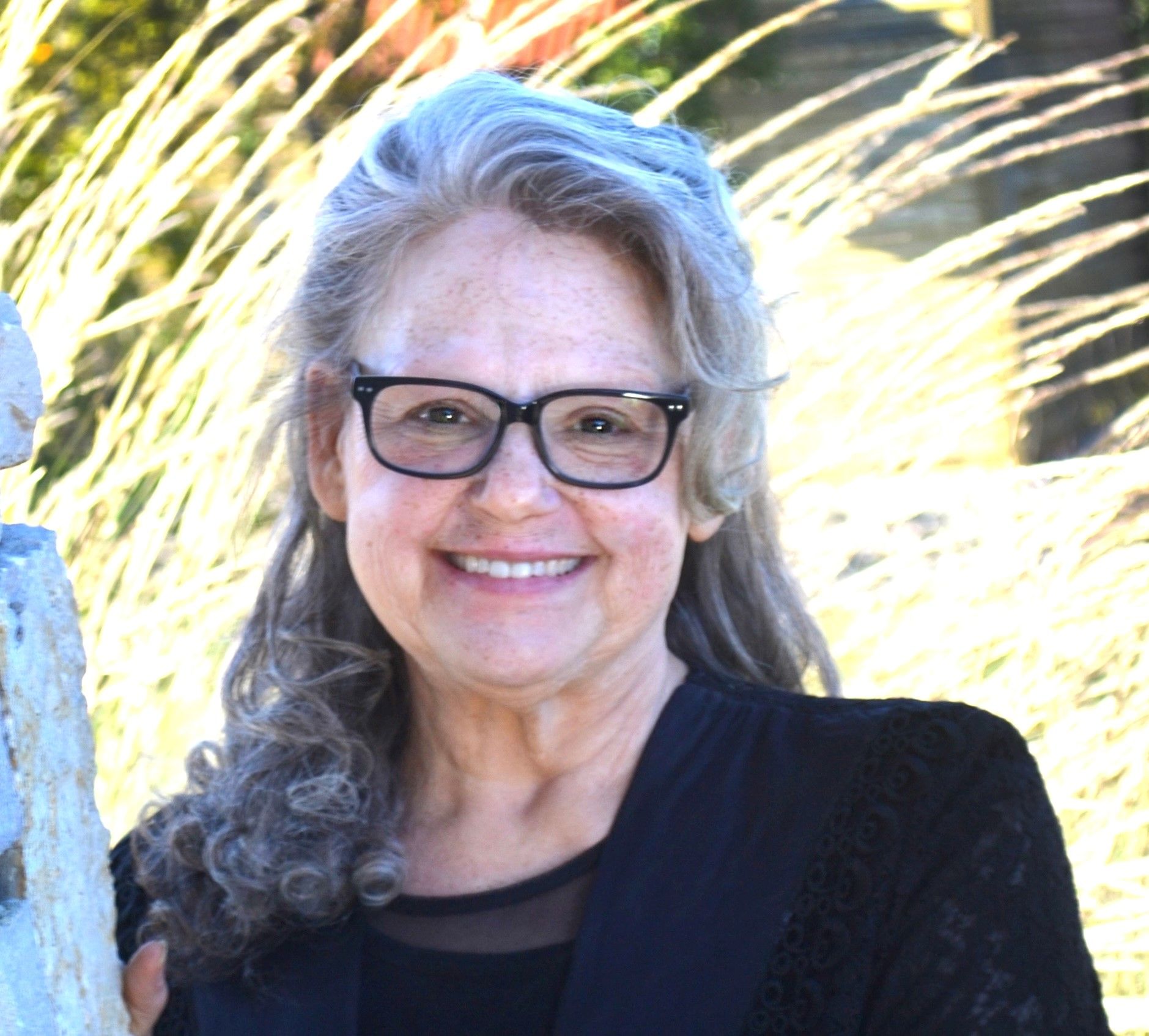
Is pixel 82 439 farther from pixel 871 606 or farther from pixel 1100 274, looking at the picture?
pixel 1100 274

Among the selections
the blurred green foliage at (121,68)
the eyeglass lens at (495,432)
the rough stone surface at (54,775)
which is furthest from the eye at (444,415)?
the blurred green foliage at (121,68)

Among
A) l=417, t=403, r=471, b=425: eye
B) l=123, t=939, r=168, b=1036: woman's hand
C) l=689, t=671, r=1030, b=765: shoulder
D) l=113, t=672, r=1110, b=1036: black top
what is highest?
l=417, t=403, r=471, b=425: eye

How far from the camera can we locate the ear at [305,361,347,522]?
156cm

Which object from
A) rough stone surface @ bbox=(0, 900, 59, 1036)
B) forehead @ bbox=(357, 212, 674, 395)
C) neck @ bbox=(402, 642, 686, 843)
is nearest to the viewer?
rough stone surface @ bbox=(0, 900, 59, 1036)

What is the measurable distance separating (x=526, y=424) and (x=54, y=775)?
1.72 feet

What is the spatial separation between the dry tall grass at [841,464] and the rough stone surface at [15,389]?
4.01ft

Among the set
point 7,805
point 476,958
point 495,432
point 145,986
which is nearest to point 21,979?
point 7,805

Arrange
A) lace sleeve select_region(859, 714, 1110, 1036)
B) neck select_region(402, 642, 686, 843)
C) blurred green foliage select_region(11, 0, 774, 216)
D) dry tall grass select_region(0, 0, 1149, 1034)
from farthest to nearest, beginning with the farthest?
blurred green foliage select_region(11, 0, 774, 216), dry tall grass select_region(0, 0, 1149, 1034), neck select_region(402, 642, 686, 843), lace sleeve select_region(859, 714, 1110, 1036)

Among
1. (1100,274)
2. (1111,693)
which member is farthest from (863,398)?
(1100,274)

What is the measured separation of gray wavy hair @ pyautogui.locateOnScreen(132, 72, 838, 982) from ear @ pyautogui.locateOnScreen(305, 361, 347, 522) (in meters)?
0.02

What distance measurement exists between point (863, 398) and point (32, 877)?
1763 mm

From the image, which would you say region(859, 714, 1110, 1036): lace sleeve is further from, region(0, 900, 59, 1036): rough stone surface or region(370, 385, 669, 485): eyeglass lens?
region(0, 900, 59, 1036): rough stone surface

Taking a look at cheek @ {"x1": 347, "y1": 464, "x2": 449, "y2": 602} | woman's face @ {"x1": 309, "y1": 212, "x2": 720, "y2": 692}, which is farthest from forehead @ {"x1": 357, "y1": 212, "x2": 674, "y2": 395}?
cheek @ {"x1": 347, "y1": 464, "x2": 449, "y2": 602}

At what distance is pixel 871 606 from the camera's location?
8.25ft
